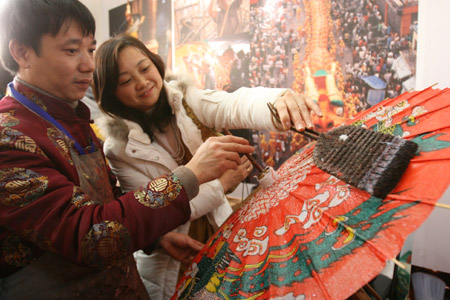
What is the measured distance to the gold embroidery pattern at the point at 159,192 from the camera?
2.30 ft

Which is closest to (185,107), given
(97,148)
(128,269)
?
(97,148)

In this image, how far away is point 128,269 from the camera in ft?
3.17

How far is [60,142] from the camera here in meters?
0.80

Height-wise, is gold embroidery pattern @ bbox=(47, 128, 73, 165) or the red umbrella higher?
gold embroidery pattern @ bbox=(47, 128, 73, 165)

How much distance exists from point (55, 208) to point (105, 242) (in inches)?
5.3

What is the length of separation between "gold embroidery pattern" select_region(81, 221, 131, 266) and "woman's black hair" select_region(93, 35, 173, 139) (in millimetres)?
713

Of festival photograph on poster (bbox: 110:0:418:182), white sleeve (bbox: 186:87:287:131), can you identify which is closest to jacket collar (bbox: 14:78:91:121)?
white sleeve (bbox: 186:87:287:131)

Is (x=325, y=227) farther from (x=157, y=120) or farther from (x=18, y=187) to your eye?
(x=157, y=120)

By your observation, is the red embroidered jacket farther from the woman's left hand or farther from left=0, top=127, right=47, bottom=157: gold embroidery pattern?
the woman's left hand

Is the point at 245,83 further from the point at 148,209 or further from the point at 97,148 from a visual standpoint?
the point at 148,209

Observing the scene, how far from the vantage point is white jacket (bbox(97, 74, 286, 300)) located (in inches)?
49.3

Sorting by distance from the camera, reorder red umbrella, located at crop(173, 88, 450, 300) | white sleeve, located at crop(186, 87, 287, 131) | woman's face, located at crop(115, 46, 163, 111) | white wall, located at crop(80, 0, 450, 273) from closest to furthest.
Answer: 1. red umbrella, located at crop(173, 88, 450, 300)
2. white sleeve, located at crop(186, 87, 287, 131)
3. woman's face, located at crop(115, 46, 163, 111)
4. white wall, located at crop(80, 0, 450, 273)

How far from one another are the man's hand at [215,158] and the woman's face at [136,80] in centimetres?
54

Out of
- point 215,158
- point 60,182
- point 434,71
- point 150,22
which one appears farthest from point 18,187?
point 150,22
